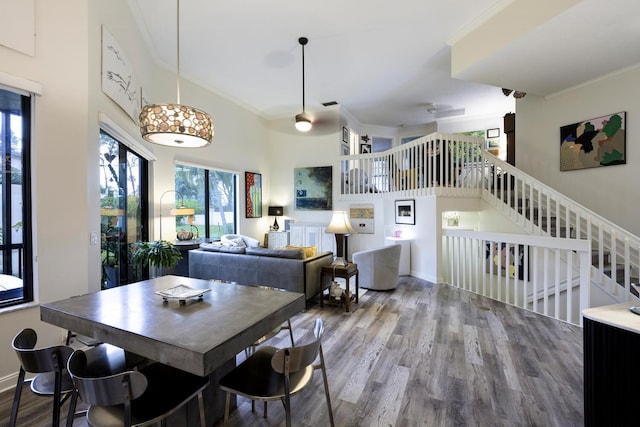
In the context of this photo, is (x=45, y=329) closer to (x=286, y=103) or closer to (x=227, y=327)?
(x=227, y=327)

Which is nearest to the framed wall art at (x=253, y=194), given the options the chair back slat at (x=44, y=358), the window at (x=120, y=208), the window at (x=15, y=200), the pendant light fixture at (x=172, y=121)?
the window at (x=120, y=208)

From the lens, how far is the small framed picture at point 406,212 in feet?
19.2

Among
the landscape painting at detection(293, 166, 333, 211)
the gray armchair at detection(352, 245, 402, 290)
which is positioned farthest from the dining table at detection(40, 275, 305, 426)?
the landscape painting at detection(293, 166, 333, 211)

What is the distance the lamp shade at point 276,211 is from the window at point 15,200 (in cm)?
555

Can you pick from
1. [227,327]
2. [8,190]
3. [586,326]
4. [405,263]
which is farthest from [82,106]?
[405,263]

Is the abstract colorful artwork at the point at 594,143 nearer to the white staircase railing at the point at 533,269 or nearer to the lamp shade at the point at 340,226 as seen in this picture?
the white staircase railing at the point at 533,269

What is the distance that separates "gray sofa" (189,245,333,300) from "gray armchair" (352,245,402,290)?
752 mm

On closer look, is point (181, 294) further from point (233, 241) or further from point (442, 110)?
point (442, 110)

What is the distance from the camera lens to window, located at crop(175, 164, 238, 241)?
5582 mm

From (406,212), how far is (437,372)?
13.3 ft

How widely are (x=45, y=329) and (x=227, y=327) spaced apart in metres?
2.16

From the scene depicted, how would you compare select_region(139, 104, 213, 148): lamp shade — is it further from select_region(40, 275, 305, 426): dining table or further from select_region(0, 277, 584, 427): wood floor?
select_region(0, 277, 584, 427): wood floor

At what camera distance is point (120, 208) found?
3535 millimetres

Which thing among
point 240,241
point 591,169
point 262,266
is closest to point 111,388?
point 262,266
